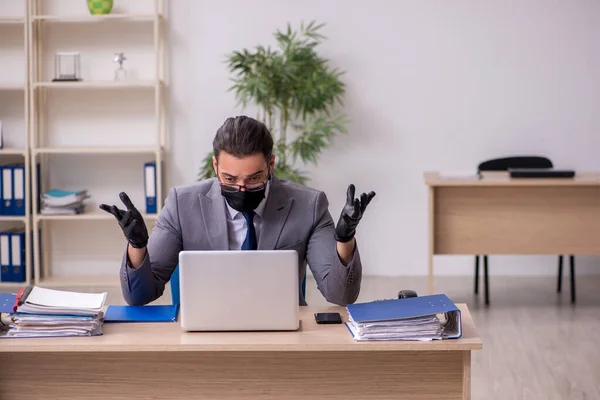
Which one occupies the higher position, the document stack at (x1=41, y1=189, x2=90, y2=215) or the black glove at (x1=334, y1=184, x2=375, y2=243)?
the black glove at (x1=334, y1=184, x2=375, y2=243)

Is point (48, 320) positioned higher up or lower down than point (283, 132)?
lower down

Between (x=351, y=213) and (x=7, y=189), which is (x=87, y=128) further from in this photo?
(x=351, y=213)

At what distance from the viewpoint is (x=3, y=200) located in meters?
5.75

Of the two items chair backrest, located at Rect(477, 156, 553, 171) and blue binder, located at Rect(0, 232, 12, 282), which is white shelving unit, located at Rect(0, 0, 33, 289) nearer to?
blue binder, located at Rect(0, 232, 12, 282)

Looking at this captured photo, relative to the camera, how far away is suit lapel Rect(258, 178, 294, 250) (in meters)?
2.69

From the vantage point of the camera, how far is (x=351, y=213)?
2271mm

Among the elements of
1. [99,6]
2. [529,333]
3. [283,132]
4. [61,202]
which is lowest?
[529,333]

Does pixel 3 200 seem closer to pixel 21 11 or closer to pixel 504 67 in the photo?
pixel 21 11

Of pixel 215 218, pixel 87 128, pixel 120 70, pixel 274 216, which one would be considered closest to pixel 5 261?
pixel 87 128

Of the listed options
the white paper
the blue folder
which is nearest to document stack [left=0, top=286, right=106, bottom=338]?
the white paper

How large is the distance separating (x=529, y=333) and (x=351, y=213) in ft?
8.71

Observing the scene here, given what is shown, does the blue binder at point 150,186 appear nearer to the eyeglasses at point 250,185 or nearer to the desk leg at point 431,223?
the desk leg at point 431,223

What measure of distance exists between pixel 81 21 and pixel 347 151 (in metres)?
2.04

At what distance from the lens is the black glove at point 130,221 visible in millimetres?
2312
